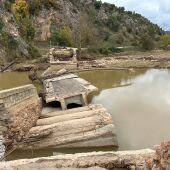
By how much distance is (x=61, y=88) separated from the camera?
22.1 m

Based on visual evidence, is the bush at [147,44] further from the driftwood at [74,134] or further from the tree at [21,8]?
the driftwood at [74,134]

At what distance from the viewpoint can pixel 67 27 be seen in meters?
70.0

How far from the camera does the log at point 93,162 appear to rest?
26.0ft

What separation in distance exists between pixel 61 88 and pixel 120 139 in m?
6.38

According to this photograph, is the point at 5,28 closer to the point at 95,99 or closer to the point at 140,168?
the point at 95,99

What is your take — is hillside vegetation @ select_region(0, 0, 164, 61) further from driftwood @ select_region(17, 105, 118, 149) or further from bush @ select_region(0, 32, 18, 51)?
driftwood @ select_region(17, 105, 118, 149)

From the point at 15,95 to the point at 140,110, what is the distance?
8.08 meters

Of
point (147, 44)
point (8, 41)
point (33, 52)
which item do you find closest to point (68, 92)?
point (8, 41)

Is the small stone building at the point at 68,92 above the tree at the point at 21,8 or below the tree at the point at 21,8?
below

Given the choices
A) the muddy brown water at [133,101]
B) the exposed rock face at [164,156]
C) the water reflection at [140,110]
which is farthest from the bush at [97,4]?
the exposed rock face at [164,156]

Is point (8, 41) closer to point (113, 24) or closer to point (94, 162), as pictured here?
point (113, 24)

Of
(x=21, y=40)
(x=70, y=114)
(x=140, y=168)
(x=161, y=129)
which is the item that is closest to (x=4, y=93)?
(x=70, y=114)

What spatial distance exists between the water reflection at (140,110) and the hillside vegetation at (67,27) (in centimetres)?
2148

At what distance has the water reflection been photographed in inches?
662
